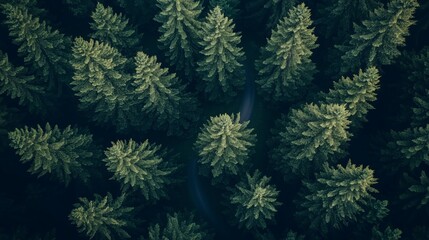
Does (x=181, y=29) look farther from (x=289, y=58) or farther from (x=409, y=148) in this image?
(x=409, y=148)

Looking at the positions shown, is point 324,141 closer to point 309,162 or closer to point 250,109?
point 309,162

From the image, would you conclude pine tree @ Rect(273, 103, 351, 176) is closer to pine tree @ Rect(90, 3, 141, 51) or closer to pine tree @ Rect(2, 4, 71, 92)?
pine tree @ Rect(90, 3, 141, 51)

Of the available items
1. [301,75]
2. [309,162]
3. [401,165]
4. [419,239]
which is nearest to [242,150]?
[309,162]

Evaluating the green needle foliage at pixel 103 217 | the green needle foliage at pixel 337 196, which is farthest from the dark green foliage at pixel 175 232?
the green needle foliage at pixel 337 196

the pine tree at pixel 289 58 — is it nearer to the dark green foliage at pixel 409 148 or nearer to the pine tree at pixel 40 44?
the dark green foliage at pixel 409 148

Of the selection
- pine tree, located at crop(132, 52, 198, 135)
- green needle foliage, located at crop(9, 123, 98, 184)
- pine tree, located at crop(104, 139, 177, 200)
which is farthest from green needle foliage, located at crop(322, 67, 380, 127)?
green needle foliage, located at crop(9, 123, 98, 184)
